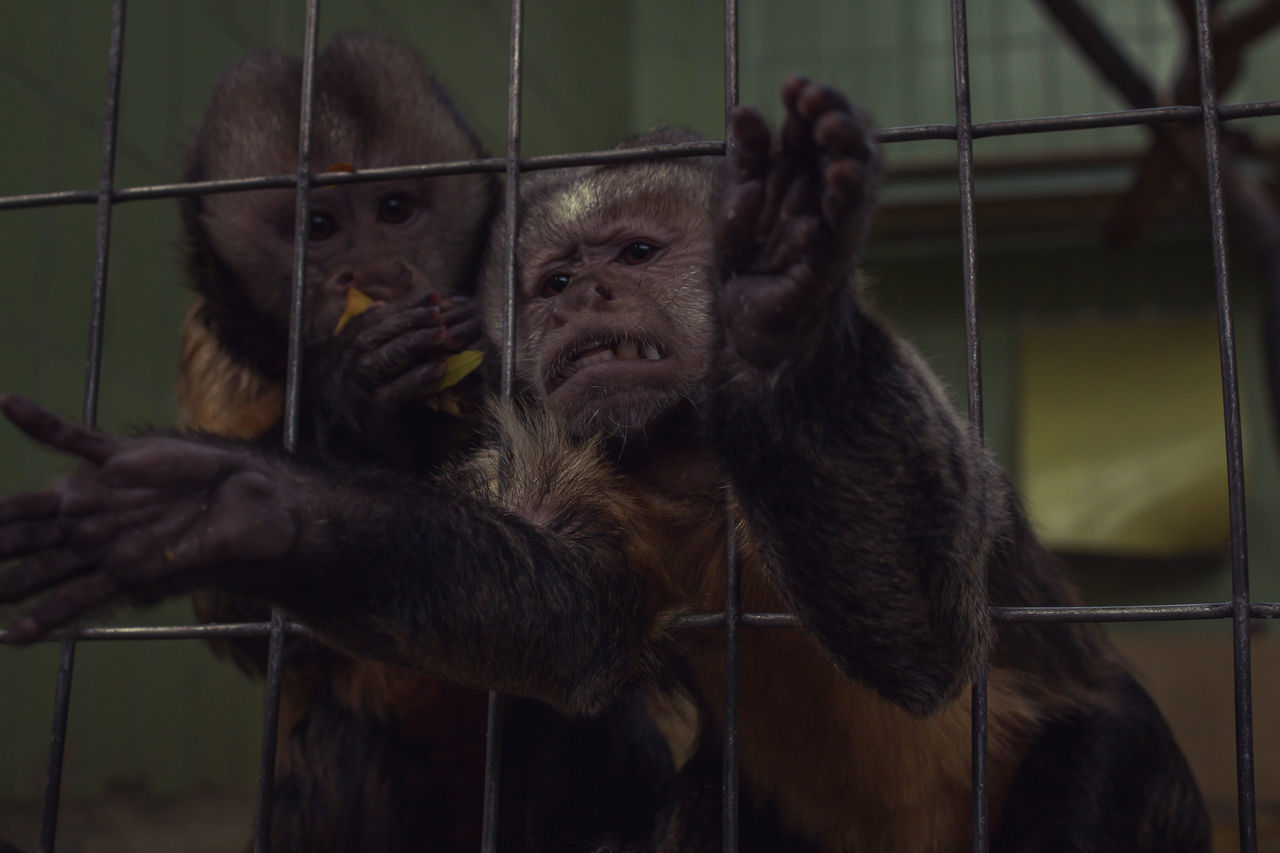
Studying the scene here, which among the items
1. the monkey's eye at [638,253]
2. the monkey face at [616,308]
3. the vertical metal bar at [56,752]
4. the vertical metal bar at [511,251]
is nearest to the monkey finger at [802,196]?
the vertical metal bar at [511,251]

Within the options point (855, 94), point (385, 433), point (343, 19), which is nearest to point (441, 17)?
point (343, 19)

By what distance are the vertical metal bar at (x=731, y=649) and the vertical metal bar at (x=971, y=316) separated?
0.90 ft

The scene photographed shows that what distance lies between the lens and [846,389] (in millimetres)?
1366

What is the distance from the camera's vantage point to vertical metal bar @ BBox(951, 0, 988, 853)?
1436mm

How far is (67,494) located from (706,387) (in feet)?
2.14

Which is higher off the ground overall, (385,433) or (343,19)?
(343,19)

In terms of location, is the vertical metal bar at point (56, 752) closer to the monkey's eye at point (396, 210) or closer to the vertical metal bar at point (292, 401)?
the vertical metal bar at point (292, 401)

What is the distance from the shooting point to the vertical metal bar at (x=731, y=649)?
1.46 metres

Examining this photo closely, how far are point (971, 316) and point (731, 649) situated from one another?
1.61 feet

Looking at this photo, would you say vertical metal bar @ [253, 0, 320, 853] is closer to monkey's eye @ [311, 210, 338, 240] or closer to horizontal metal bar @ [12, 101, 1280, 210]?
horizontal metal bar @ [12, 101, 1280, 210]

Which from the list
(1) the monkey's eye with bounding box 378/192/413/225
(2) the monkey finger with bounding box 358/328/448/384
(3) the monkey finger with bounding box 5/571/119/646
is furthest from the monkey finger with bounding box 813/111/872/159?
(1) the monkey's eye with bounding box 378/192/413/225

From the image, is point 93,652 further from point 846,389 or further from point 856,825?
point 846,389

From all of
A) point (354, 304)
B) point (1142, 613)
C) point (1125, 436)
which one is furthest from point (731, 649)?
point (1125, 436)

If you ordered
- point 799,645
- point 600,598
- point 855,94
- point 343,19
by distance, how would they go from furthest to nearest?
point 855,94 → point 343,19 → point 799,645 → point 600,598
